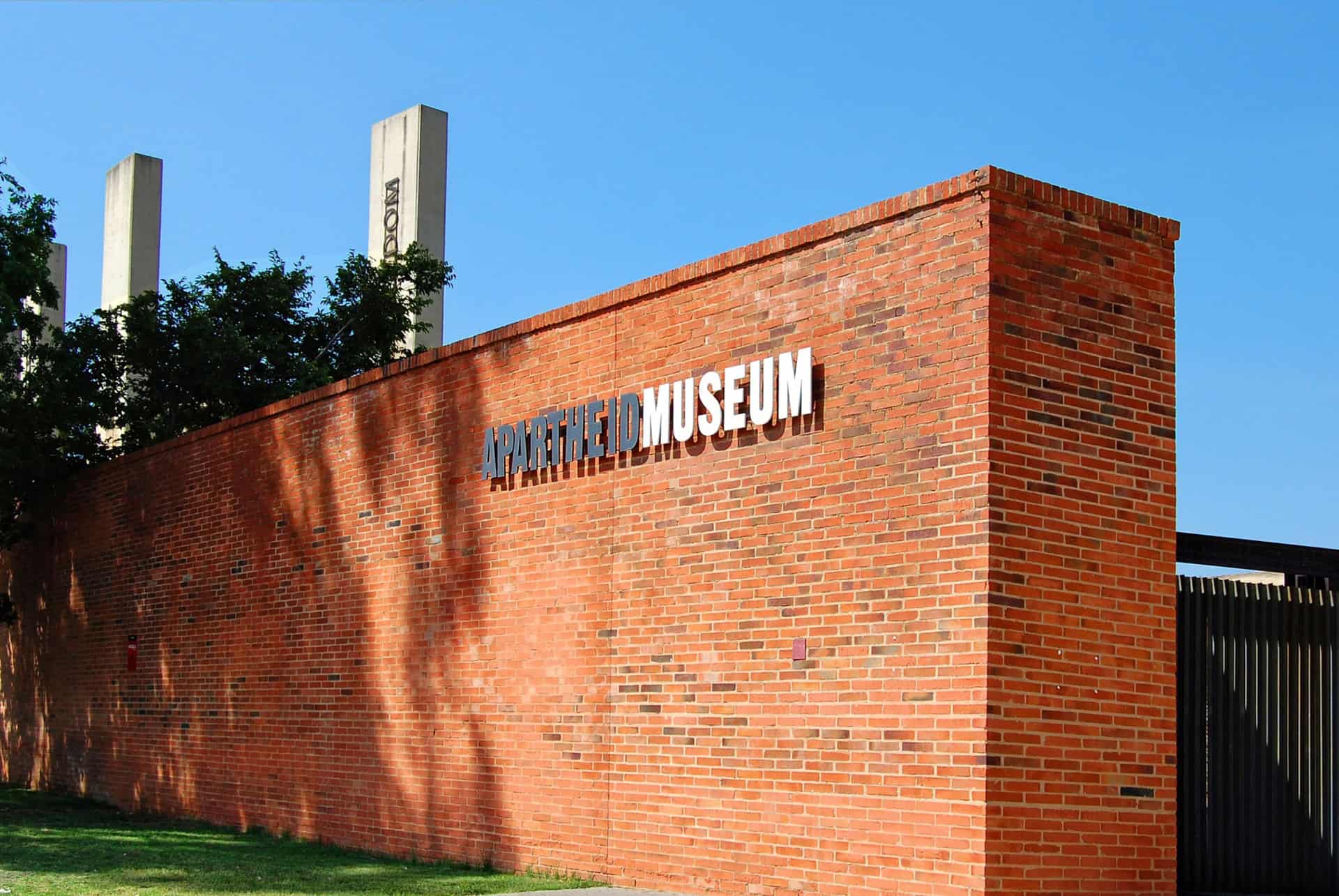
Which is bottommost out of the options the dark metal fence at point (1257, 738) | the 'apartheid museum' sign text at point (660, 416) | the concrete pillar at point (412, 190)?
the dark metal fence at point (1257, 738)

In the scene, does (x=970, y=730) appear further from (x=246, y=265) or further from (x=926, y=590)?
(x=246, y=265)

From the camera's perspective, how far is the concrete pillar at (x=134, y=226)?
40.8 meters

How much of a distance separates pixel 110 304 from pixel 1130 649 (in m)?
38.0

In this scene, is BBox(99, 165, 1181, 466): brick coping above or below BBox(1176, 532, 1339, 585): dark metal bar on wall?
above

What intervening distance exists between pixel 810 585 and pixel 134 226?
3556cm

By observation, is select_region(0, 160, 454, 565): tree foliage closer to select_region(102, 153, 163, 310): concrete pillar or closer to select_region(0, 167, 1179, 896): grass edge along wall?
select_region(0, 167, 1179, 896): grass edge along wall

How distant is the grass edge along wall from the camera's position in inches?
340

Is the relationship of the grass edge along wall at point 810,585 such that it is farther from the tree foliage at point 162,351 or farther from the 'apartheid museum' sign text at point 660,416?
the tree foliage at point 162,351

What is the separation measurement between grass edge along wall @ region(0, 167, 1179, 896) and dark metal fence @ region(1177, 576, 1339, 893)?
69 cm

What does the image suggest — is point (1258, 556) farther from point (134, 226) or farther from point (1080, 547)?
point (134, 226)

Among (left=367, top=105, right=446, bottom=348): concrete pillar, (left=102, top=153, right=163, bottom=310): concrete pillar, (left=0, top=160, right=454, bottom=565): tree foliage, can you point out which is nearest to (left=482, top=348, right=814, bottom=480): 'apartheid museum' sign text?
(left=0, top=160, right=454, bottom=565): tree foliage

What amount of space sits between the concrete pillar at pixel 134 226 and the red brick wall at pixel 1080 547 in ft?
118

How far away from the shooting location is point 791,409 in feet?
32.3

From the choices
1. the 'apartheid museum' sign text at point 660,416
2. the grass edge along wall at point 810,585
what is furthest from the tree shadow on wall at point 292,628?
the 'apartheid museum' sign text at point 660,416
